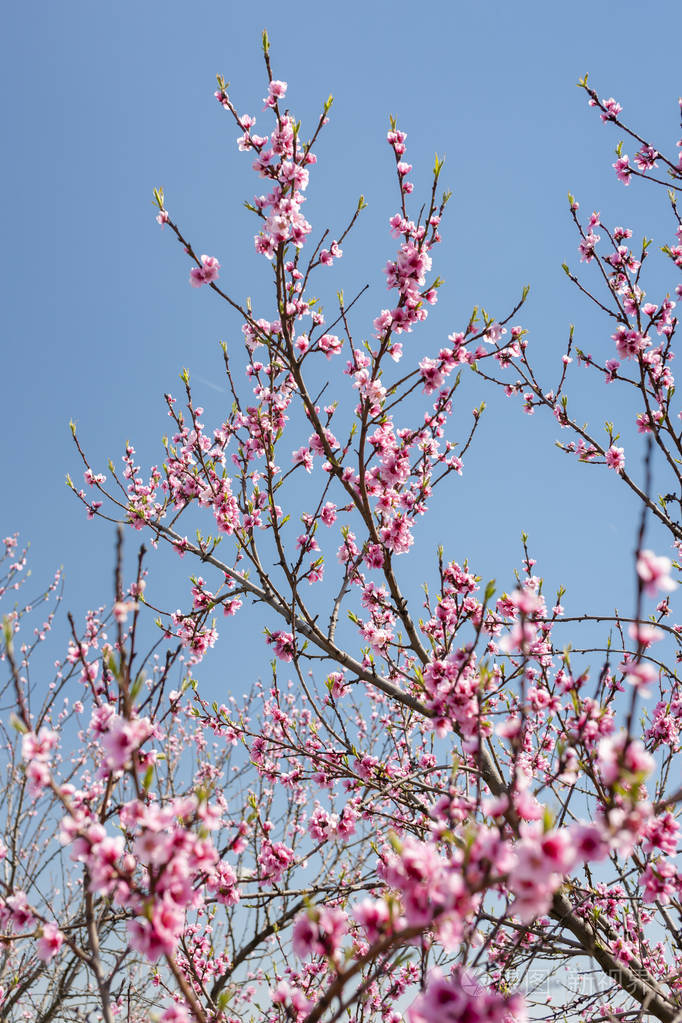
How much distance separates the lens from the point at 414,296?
429 centimetres

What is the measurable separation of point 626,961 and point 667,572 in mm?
3986

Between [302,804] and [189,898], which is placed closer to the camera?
[189,898]

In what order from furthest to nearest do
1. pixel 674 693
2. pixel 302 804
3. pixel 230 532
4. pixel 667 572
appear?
pixel 302 804
pixel 674 693
pixel 230 532
pixel 667 572

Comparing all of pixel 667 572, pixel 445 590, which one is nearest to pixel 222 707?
pixel 445 590

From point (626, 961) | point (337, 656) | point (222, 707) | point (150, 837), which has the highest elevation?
point (222, 707)

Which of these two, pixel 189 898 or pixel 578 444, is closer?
pixel 189 898

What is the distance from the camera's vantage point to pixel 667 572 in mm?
1885

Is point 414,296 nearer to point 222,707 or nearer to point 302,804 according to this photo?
point 222,707

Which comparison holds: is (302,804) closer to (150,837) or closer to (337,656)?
(337,656)

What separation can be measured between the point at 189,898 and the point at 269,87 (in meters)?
4.89

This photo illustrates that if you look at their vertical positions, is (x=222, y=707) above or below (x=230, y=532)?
below

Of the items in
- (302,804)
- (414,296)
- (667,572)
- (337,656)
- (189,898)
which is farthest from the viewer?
(302,804)

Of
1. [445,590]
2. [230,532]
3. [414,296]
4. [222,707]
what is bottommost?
[445,590]

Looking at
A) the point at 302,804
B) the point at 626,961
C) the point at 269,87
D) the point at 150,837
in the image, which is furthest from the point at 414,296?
the point at 302,804
